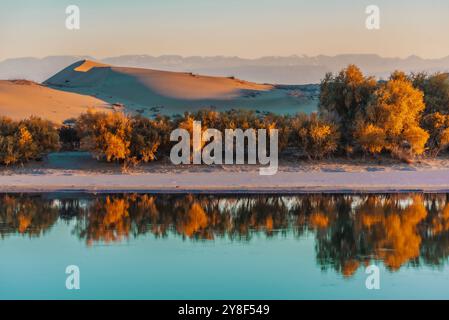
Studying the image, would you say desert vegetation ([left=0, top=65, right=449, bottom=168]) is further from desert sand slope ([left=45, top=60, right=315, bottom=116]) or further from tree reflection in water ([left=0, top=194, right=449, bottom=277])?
desert sand slope ([left=45, top=60, right=315, bottom=116])

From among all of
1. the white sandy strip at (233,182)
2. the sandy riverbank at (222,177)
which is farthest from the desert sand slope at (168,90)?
the white sandy strip at (233,182)

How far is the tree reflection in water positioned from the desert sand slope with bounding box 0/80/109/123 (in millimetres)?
22488

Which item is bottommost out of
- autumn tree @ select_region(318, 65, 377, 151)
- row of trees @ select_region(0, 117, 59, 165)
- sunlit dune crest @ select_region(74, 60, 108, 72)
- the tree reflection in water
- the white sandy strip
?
the tree reflection in water

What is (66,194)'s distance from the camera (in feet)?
80.9

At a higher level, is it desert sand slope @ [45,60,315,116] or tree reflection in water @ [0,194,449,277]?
desert sand slope @ [45,60,315,116]

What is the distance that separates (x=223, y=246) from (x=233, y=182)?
940cm

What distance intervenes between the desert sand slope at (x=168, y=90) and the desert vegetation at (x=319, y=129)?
23.1 metres

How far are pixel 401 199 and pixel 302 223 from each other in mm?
4755

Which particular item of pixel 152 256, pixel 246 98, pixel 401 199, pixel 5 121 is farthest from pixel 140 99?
pixel 152 256

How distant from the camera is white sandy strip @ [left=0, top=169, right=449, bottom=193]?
25297mm

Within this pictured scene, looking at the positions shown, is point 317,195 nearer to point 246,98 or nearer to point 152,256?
point 152,256

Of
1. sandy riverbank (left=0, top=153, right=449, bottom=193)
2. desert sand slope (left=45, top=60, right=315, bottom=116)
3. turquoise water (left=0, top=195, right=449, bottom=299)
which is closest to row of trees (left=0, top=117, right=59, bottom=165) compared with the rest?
sandy riverbank (left=0, top=153, right=449, bottom=193)

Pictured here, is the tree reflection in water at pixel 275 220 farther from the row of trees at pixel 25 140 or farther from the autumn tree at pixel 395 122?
the autumn tree at pixel 395 122

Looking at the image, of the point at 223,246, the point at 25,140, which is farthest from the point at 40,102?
the point at 223,246
